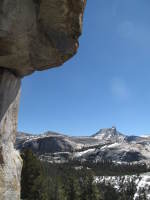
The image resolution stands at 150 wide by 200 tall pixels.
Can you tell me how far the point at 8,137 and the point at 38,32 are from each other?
3014 mm

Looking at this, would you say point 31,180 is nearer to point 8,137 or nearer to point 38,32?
point 8,137

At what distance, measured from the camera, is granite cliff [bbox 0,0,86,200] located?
7.13 metres

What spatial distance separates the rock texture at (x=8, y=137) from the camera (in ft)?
25.8

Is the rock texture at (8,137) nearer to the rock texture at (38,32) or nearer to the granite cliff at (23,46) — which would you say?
the granite cliff at (23,46)

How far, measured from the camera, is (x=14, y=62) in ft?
27.0

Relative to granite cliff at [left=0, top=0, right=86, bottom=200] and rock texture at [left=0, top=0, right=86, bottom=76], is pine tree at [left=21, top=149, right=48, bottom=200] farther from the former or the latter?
rock texture at [left=0, top=0, right=86, bottom=76]

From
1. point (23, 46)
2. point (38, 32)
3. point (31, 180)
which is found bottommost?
point (31, 180)

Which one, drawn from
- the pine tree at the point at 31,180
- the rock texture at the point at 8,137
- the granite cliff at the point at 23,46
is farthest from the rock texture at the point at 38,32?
the pine tree at the point at 31,180

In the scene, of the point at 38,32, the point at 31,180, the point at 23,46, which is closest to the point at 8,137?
the point at 23,46

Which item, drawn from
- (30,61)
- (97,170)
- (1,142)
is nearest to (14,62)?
(30,61)

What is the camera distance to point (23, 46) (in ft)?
25.0

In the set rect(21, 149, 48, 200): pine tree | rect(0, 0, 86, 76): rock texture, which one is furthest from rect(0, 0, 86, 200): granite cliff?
rect(21, 149, 48, 200): pine tree

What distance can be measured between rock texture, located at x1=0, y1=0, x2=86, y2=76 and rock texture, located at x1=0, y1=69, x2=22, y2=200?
0.51 meters

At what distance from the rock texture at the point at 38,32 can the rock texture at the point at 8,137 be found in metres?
0.51
